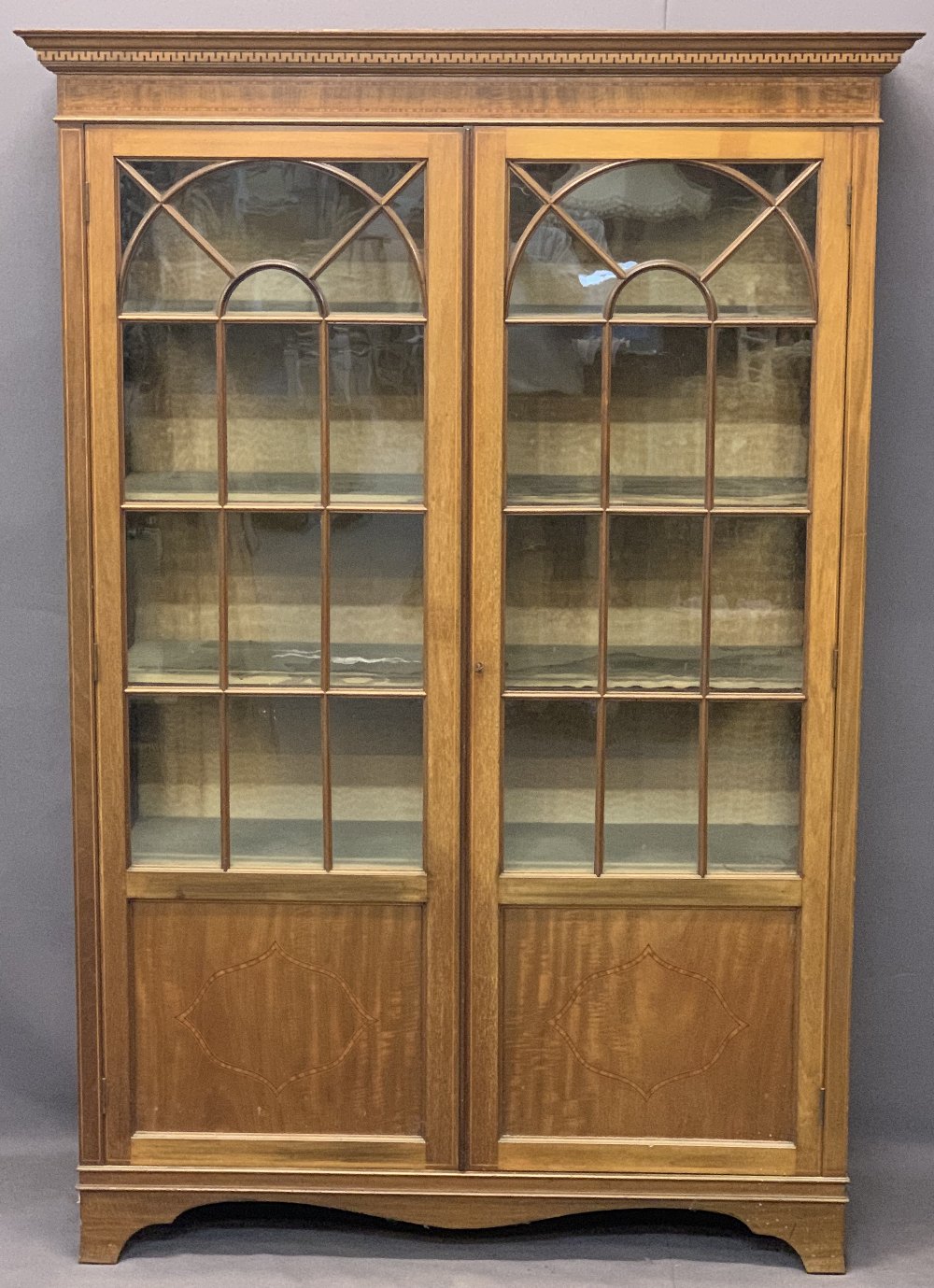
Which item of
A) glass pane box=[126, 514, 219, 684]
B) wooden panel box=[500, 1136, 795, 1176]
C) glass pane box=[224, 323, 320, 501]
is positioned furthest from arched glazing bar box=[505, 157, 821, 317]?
wooden panel box=[500, 1136, 795, 1176]

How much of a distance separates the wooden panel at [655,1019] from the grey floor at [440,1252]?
23 centimetres

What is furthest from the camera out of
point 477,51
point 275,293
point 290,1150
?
point 290,1150

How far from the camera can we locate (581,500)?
227cm

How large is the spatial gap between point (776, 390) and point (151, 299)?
0.98m

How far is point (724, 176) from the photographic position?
7.18 ft

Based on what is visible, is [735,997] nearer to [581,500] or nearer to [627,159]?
[581,500]

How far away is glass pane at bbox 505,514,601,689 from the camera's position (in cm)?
228

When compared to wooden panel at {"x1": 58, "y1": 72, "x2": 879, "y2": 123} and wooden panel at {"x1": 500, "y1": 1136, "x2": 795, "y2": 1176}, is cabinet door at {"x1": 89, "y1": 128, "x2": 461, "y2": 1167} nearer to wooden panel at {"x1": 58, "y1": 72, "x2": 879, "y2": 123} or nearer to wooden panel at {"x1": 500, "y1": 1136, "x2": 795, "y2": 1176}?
wooden panel at {"x1": 58, "y1": 72, "x2": 879, "y2": 123}

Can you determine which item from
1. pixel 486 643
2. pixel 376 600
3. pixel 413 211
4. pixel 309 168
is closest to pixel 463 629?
pixel 486 643

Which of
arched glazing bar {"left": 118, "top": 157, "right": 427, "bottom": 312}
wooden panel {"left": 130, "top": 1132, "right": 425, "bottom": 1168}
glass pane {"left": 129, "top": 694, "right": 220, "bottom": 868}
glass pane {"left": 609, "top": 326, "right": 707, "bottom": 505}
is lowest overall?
wooden panel {"left": 130, "top": 1132, "right": 425, "bottom": 1168}

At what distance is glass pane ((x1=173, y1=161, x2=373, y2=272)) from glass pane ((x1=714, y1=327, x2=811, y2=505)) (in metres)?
0.62

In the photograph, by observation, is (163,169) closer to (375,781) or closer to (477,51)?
(477,51)

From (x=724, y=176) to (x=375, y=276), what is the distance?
0.55 meters

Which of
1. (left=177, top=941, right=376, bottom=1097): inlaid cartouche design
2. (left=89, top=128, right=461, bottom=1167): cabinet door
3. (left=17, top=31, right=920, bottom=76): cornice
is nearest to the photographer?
(left=17, top=31, right=920, bottom=76): cornice
